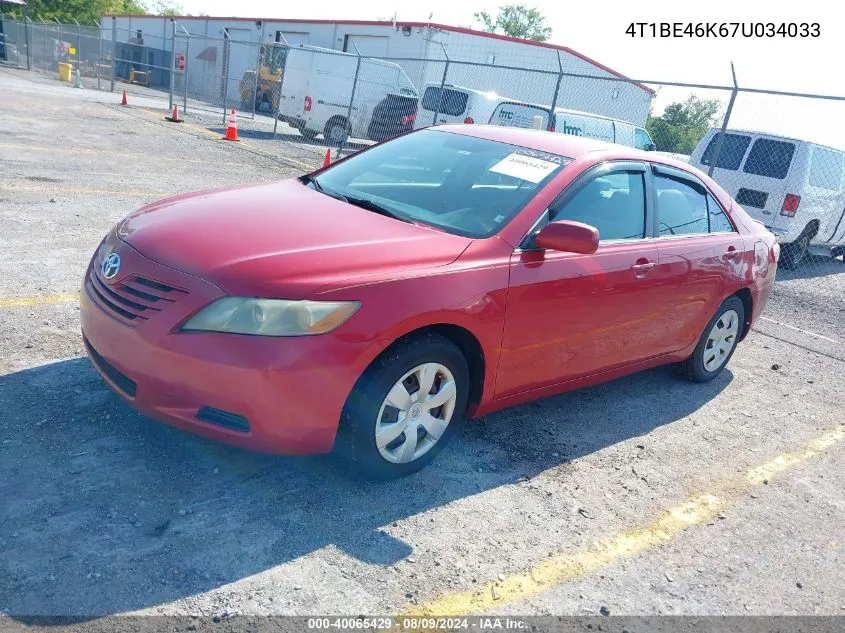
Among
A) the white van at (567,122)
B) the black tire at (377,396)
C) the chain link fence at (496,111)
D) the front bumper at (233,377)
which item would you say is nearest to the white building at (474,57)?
the chain link fence at (496,111)

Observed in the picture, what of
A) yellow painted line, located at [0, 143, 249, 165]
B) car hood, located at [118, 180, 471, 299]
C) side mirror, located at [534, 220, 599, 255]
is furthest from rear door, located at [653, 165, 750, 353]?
yellow painted line, located at [0, 143, 249, 165]

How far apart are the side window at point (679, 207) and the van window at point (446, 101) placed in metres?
12.2

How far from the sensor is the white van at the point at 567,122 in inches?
566

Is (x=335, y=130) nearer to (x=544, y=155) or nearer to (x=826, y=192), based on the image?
(x=826, y=192)

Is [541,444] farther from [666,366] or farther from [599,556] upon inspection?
[666,366]

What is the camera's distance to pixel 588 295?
13.2 feet

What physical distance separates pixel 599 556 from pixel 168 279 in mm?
2206

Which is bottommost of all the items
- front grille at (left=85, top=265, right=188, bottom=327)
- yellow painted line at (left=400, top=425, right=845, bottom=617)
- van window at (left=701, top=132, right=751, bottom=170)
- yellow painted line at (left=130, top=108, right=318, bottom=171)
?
yellow painted line at (left=130, top=108, right=318, bottom=171)

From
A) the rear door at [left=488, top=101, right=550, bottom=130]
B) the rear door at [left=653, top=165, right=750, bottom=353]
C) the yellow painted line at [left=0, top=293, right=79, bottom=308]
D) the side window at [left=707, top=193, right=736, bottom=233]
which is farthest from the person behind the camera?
the rear door at [left=488, top=101, right=550, bottom=130]

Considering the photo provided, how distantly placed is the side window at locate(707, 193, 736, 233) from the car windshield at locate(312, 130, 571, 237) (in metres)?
1.59

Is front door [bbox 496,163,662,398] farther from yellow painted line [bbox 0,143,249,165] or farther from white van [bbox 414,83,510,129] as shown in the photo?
white van [bbox 414,83,510,129]

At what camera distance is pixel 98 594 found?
2.51 meters

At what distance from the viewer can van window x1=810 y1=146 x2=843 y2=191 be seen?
1070 centimetres

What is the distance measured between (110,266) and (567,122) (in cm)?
1252
